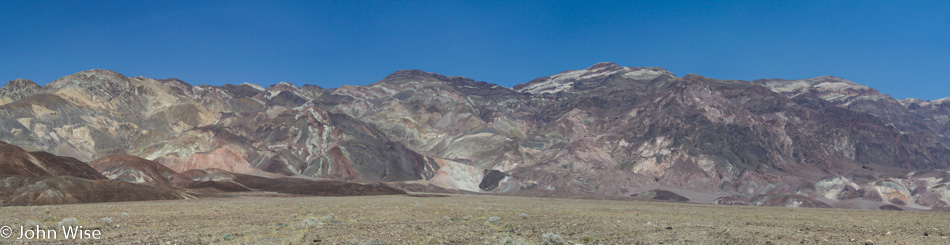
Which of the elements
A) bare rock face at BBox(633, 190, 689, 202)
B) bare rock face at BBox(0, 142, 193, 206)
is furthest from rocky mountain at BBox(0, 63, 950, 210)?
bare rock face at BBox(0, 142, 193, 206)

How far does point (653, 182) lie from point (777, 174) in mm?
32058

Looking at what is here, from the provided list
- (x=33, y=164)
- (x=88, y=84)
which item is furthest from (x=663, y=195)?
(x=88, y=84)

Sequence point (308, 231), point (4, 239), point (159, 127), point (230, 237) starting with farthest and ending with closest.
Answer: point (159, 127) < point (308, 231) < point (230, 237) < point (4, 239)

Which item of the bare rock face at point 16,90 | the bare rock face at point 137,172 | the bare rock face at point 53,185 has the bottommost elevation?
the bare rock face at point 53,185

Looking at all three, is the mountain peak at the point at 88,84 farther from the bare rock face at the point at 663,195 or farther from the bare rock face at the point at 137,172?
the bare rock face at the point at 663,195

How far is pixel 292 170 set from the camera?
Answer: 508 ft

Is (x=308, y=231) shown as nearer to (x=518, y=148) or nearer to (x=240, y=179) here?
(x=240, y=179)

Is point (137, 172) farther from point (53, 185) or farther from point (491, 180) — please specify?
point (491, 180)

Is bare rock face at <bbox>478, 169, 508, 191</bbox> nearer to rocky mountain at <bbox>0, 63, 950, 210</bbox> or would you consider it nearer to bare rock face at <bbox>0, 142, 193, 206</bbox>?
rocky mountain at <bbox>0, 63, 950, 210</bbox>

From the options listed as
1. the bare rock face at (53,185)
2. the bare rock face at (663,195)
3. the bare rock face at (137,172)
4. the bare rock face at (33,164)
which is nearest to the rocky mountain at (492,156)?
the bare rock face at (663,195)

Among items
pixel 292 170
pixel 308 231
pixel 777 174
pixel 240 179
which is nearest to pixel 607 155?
pixel 777 174

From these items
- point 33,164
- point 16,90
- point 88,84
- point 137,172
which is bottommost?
point 33,164

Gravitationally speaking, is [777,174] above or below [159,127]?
below

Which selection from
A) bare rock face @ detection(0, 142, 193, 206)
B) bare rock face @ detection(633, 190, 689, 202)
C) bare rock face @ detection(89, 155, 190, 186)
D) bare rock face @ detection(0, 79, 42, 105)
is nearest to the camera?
bare rock face @ detection(0, 142, 193, 206)
